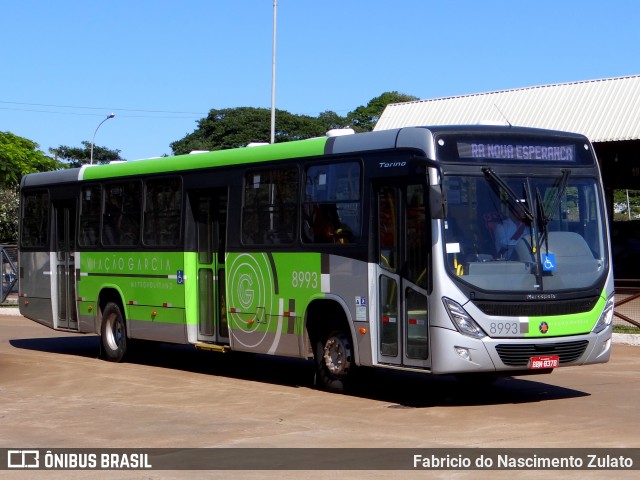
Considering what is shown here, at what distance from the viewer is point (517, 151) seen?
1313cm

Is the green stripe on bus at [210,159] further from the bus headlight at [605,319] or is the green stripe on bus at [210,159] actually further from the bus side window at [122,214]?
the bus headlight at [605,319]

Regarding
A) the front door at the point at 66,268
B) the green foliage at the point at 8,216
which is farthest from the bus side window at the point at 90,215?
the green foliage at the point at 8,216

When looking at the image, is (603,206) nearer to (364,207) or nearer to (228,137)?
(364,207)

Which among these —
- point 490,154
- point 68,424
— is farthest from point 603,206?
point 68,424

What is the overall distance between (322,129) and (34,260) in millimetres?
64247

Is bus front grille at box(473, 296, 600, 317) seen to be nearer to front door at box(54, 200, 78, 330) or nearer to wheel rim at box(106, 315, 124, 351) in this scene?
wheel rim at box(106, 315, 124, 351)

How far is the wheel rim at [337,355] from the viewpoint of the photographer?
14055 millimetres

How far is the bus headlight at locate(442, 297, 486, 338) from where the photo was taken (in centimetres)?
1242

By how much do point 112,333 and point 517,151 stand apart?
858 centimetres

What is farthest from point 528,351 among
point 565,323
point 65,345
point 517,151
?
point 65,345

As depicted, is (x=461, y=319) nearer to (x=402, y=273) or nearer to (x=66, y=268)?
(x=402, y=273)

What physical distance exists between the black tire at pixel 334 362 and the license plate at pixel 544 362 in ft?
7.76

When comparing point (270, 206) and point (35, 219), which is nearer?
point (270, 206)

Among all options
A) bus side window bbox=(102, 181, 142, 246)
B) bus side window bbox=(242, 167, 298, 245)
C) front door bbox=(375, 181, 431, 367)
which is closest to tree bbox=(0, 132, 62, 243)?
bus side window bbox=(102, 181, 142, 246)
